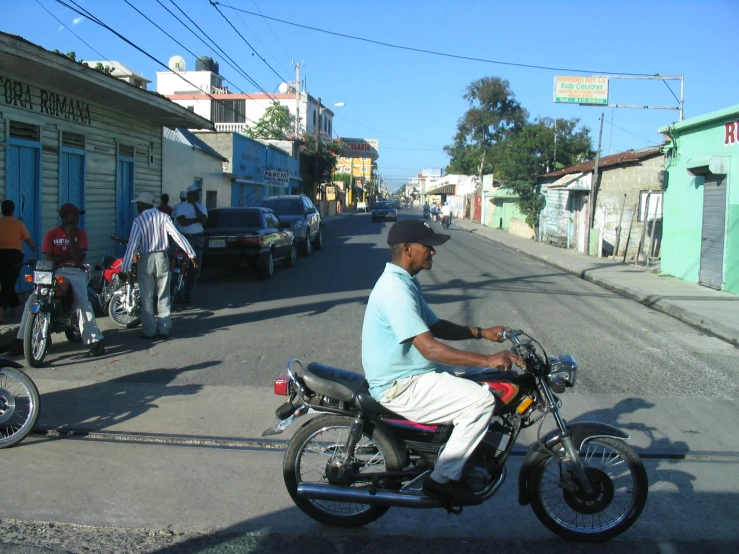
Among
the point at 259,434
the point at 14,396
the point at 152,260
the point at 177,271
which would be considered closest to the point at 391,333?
the point at 259,434

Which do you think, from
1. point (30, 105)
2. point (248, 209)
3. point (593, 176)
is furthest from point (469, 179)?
point (30, 105)

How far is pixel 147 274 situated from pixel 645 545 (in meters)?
6.88

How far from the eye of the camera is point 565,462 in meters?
3.79

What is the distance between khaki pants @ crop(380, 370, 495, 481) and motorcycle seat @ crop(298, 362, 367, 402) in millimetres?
196

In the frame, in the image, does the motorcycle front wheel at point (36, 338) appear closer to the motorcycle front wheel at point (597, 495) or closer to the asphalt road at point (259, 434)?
the asphalt road at point (259, 434)

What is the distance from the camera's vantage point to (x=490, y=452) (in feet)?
12.5

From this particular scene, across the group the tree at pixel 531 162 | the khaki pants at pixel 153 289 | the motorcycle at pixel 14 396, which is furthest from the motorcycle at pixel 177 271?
the tree at pixel 531 162

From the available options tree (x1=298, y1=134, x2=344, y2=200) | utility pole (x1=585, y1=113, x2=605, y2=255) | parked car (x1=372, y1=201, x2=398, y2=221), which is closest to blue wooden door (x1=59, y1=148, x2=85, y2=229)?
utility pole (x1=585, y1=113, x2=605, y2=255)

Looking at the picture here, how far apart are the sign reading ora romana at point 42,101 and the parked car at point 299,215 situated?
24.8 ft

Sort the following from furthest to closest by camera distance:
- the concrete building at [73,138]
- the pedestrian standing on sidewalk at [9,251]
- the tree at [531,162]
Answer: the tree at [531,162]
the concrete building at [73,138]
the pedestrian standing on sidewalk at [9,251]

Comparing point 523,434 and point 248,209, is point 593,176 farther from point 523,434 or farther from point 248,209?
point 523,434

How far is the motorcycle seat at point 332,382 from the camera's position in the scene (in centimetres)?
376

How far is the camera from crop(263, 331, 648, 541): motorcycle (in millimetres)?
3756

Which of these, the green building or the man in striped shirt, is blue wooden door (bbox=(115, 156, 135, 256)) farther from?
the green building
